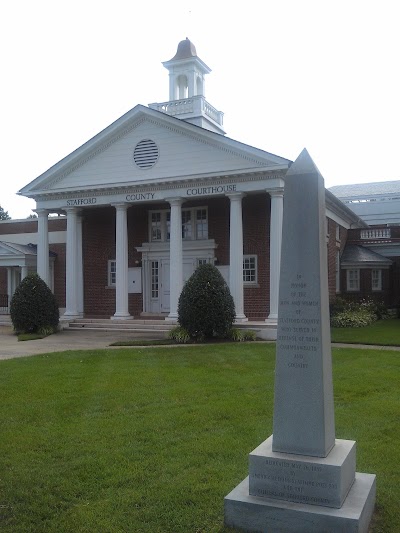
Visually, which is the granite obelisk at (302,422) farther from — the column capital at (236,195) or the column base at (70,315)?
the column base at (70,315)

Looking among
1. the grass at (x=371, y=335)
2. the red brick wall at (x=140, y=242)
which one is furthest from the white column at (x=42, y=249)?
the grass at (x=371, y=335)

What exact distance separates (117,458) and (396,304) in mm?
26383

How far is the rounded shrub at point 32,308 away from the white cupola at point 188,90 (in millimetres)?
10917

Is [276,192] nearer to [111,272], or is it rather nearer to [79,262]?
[111,272]

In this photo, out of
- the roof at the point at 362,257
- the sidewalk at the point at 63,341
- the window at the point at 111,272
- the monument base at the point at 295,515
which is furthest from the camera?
the roof at the point at 362,257

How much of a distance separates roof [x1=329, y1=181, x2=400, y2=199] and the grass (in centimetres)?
2366

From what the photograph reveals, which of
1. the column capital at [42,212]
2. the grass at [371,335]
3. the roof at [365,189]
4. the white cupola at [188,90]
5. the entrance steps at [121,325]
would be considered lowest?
the grass at [371,335]

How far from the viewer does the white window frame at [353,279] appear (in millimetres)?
29656

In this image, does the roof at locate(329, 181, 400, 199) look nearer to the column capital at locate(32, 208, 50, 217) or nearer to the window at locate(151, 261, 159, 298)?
the window at locate(151, 261, 159, 298)

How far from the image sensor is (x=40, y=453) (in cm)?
650

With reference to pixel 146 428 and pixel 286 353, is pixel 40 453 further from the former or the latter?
pixel 286 353

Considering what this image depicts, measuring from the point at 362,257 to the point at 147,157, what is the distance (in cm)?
1312

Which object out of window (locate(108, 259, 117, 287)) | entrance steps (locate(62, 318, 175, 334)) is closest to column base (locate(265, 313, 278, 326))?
entrance steps (locate(62, 318, 175, 334))

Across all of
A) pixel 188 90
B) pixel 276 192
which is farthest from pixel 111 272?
pixel 188 90
